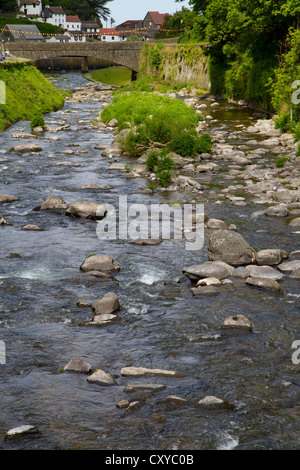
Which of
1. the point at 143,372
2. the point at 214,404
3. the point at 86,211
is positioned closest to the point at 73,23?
the point at 86,211

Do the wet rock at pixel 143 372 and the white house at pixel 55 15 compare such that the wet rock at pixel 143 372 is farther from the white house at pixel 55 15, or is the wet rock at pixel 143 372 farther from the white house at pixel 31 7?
the white house at pixel 55 15

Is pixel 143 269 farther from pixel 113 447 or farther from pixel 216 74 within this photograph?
pixel 216 74

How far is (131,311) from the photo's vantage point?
437 inches

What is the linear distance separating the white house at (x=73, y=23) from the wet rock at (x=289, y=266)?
480ft

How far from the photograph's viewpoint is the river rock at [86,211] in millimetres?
17562

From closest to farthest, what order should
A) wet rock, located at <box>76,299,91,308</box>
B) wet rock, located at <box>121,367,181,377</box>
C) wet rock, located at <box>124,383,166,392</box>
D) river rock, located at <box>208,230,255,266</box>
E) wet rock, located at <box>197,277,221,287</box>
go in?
1. wet rock, located at <box>124,383,166,392</box>
2. wet rock, located at <box>121,367,181,377</box>
3. wet rock, located at <box>76,299,91,308</box>
4. wet rock, located at <box>197,277,221,287</box>
5. river rock, located at <box>208,230,255,266</box>

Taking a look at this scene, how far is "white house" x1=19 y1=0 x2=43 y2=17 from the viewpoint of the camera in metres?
144

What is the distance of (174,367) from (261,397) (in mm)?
1563

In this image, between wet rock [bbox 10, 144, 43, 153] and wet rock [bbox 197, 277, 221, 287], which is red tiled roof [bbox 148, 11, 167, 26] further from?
wet rock [bbox 197, 277, 221, 287]

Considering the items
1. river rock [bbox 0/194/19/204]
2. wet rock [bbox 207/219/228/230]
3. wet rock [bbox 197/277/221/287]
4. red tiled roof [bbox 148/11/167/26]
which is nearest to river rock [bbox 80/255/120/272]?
wet rock [bbox 197/277/221/287]

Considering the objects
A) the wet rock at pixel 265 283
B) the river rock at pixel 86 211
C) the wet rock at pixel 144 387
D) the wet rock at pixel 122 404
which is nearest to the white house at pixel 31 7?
the river rock at pixel 86 211

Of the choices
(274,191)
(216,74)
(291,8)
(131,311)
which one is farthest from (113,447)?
(216,74)

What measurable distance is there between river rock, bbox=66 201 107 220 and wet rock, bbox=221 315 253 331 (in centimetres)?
812

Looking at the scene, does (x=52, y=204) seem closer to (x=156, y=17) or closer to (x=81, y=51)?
(x=81, y=51)
